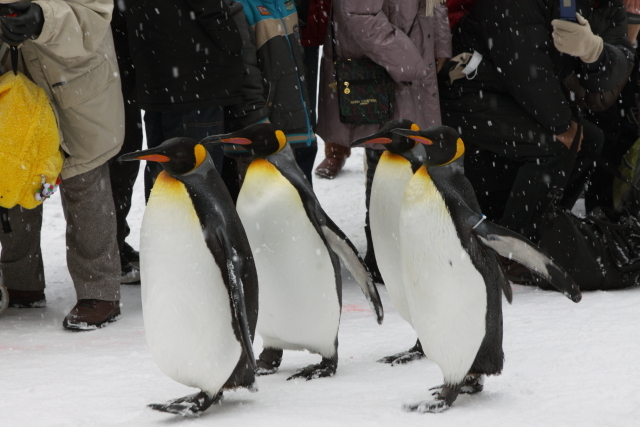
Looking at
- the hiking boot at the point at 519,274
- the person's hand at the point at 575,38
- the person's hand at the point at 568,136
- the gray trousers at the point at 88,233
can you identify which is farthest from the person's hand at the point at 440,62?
the gray trousers at the point at 88,233

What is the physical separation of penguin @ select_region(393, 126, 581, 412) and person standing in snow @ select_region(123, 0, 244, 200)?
1.33 metres

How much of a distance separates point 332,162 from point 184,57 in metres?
2.88

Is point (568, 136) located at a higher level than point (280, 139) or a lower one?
lower

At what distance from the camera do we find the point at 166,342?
2.04 m

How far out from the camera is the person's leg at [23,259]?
3.30 meters

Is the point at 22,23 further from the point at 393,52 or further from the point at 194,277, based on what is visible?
the point at 393,52

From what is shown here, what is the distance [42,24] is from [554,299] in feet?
7.85

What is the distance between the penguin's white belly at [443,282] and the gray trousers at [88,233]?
1527 millimetres

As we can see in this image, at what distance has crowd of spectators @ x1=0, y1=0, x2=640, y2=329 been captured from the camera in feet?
9.98

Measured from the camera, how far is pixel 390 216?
2.55 metres

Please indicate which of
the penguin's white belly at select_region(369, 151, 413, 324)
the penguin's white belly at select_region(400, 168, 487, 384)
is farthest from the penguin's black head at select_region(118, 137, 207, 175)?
the penguin's white belly at select_region(369, 151, 413, 324)

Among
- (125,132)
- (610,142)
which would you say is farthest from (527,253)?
(610,142)

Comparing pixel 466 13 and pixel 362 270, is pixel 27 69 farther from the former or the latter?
pixel 466 13

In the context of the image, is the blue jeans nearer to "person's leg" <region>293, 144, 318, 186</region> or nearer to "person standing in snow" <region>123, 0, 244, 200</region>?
"person standing in snow" <region>123, 0, 244, 200</region>
